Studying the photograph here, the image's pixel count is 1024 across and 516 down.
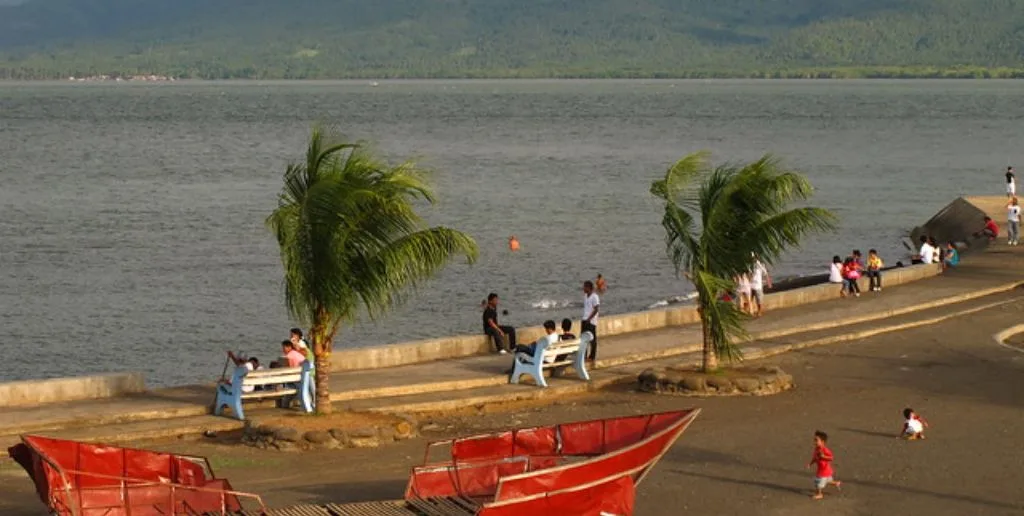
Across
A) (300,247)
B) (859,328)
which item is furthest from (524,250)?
(300,247)

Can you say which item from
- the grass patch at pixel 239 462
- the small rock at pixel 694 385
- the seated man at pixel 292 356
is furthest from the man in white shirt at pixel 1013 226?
the grass patch at pixel 239 462

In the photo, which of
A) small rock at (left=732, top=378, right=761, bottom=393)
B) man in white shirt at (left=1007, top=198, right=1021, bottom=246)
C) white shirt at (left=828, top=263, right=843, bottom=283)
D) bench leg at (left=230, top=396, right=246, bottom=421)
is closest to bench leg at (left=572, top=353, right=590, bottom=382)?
small rock at (left=732, top=378, right=761, bottom=393)

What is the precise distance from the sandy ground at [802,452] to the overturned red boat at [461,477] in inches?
34.5

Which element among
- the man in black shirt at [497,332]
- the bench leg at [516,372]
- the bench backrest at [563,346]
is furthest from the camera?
the man in black shirt at [497,332]

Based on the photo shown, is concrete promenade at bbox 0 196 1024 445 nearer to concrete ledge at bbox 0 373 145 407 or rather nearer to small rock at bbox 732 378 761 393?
concrete ledge at bbox 0 373 145 407

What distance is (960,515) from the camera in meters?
19.2

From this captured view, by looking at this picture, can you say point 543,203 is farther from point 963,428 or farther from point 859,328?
point 963,428

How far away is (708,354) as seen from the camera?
26.2m

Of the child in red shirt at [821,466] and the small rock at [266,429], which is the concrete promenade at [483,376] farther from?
the child in red shirt at [821,466]

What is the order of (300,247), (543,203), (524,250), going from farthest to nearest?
1. (543,203)
2. (524,250)
3. (300,247)

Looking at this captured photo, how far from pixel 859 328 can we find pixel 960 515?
12037 millimetres

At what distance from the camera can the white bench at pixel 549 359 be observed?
25453 millimetres

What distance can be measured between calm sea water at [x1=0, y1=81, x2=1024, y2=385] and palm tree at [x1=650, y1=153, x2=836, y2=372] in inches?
167

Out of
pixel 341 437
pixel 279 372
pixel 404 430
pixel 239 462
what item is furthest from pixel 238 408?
pixel 404 430
